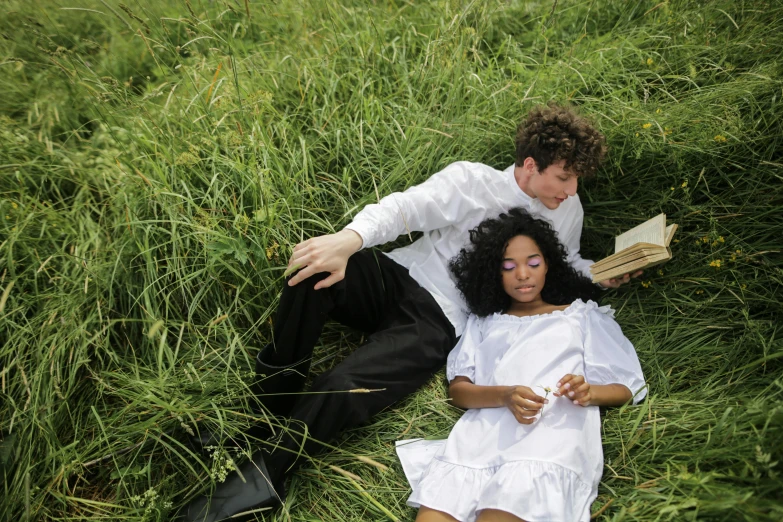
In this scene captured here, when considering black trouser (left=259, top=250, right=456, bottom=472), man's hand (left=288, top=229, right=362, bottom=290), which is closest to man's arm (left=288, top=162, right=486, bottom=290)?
man's hand (left=288, top=229, right=362, bottom=290)

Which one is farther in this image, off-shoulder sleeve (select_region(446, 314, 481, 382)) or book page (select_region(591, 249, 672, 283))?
off-shoulder sleeve (select_region(446, 314, 481, 382))

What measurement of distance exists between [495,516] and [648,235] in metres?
1.38

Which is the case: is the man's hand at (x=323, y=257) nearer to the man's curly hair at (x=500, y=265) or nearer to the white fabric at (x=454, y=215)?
the white fabric at (x=454, y=215)

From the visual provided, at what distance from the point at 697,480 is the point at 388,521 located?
1.16m

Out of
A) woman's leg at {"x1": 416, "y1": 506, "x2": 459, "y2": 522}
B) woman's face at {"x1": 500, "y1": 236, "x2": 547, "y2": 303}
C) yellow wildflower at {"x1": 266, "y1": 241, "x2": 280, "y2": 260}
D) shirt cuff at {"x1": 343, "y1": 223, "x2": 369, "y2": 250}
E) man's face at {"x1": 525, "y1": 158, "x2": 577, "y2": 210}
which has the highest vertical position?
shirt cuff at {"x1": 343, "y1": 223, "x2": 369, "y2": 250}

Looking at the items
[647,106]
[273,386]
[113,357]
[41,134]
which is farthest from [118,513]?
[647,106]

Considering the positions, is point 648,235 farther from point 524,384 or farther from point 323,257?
point 323,257

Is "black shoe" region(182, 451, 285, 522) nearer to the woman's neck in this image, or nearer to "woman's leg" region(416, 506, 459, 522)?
"woman's leg" region(416, 506, 459, 522)

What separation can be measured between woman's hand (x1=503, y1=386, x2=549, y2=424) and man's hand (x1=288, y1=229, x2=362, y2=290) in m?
0.85

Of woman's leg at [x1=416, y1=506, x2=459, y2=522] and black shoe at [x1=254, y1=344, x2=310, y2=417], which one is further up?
black shoe at [x1=254, y1=344, x2=310, y2=417]

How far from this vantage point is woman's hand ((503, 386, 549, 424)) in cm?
203

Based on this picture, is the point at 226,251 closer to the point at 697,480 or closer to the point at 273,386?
the point at 273,386

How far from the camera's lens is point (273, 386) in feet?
7.56

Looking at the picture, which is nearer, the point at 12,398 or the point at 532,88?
the point at 12,398
